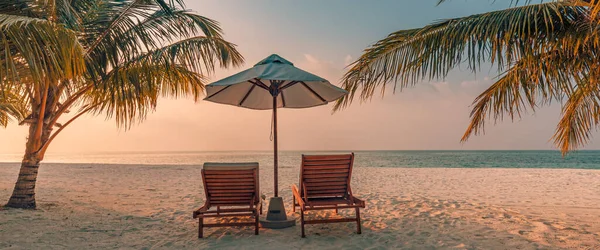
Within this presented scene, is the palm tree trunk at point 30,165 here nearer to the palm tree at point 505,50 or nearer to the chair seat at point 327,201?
the chair seat at point 327,201

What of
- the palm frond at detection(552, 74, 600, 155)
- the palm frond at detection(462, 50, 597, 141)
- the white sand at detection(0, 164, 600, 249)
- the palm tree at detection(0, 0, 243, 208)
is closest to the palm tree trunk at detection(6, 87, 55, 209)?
the palm tree at detection(0, 0, 243, 208)

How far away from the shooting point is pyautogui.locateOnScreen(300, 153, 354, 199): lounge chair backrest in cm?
392

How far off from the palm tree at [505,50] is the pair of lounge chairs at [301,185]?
3.05 feet

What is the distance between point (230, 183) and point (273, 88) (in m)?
1.39

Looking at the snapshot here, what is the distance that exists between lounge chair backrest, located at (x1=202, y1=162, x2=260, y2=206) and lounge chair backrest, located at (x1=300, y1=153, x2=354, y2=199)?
577mm

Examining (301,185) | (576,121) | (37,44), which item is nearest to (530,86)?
(576,121)

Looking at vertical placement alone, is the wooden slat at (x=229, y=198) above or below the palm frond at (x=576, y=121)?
below

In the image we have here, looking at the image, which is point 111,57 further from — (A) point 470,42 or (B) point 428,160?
(B) point 428,160

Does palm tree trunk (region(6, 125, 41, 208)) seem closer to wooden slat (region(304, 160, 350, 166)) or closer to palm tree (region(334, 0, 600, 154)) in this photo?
wooden slat (region(304, 160, 350, 166))

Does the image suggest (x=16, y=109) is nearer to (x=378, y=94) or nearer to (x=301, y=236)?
(x=301, y=236)

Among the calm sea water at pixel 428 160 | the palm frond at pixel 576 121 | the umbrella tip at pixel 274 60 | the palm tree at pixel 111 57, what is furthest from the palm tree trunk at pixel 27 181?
the calm sea water at pixel 428 160

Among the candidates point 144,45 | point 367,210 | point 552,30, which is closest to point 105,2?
point 144,45

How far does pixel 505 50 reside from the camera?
348cm

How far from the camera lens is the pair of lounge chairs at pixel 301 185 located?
12.5ft
